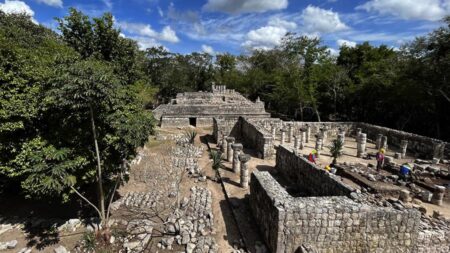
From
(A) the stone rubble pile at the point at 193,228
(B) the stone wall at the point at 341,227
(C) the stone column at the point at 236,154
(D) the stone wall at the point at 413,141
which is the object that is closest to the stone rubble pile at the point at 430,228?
(B) the stone wall at the point at 341,227

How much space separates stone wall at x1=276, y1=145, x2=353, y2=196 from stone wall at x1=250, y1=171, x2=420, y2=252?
110 centimetres

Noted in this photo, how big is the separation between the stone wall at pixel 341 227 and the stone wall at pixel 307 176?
3.62 feet

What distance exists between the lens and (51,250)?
7.28 metres

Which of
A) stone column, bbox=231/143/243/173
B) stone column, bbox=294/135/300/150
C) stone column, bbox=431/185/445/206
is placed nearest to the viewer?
stone column, bbox=431/185/445/206

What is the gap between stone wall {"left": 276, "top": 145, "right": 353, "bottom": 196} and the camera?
25.6ft

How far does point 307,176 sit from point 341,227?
127 inches

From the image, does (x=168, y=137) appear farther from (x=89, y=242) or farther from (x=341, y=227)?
(x=341, y=227)

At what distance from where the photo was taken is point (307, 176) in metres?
9.37

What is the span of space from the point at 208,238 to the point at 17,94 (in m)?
6.85

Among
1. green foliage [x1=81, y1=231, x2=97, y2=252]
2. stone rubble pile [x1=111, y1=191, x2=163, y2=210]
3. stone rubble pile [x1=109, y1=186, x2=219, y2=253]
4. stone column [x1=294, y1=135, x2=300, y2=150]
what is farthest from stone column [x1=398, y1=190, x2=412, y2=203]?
green foliage [x1=81, y1=231, x2=97, y2=252]

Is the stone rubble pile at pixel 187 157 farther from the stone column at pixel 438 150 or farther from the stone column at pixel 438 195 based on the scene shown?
the stone column at pixel 438 150

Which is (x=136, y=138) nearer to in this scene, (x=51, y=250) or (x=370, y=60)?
(x=51, y=250)

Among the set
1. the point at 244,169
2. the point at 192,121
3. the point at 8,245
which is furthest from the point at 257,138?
the point at 8,245

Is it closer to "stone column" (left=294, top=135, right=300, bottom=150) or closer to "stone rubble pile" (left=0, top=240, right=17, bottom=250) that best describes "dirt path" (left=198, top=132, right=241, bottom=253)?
"stone rubble pile" (left=0, top=240, right=17, bottom=250)
